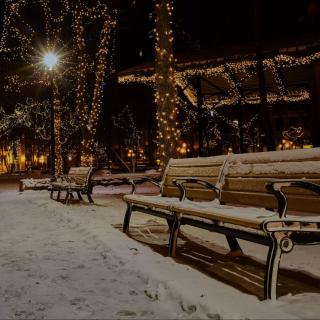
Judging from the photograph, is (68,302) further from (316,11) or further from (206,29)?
(206,29)

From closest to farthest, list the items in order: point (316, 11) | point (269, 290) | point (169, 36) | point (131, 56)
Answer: point (269, 290) → point (169, 36) → point (316, 11) → point (131, 56)

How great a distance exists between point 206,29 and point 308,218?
2018 cm

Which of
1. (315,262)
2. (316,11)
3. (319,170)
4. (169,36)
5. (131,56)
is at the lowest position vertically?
(315,262)

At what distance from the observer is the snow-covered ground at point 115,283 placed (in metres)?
3.11

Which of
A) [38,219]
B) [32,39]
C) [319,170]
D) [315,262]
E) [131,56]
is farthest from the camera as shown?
[131,56]

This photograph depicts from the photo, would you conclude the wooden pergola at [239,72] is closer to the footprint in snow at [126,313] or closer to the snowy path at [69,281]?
→ the snowy path at [69,281]

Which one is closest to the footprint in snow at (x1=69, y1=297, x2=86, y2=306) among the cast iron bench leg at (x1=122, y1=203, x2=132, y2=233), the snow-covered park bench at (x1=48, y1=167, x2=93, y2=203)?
the cast iron bench leg at (x1=122, y1=203, x2=132, y2=233)

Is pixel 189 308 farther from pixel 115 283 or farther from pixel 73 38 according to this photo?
pixel 73 38

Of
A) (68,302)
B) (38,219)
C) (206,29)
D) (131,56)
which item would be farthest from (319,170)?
(131,56)

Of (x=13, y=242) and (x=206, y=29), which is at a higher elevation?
(x=206, y=29)

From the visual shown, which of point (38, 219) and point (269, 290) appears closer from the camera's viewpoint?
point (269, 290)

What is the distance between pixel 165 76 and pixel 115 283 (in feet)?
22.5

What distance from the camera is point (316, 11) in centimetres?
1688

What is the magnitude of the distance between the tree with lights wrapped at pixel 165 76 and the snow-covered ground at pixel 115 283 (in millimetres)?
4065
